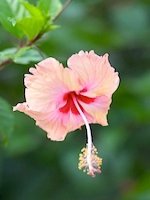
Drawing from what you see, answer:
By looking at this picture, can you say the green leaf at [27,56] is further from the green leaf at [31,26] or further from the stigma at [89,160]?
the stigma at [89,160]

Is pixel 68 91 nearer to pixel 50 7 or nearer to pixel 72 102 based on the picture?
pixel 72 102

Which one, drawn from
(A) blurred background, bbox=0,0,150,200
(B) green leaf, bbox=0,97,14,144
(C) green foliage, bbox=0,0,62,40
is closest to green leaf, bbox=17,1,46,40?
(C) green foliage, bbox=0,0,62,40

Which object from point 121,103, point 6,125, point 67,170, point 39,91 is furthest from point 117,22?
point 39,91

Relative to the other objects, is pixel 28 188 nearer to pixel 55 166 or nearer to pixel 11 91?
pixel 55 166

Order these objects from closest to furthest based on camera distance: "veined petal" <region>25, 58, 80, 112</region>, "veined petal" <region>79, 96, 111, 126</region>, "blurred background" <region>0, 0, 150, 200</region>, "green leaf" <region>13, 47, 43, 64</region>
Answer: "veined petal" <region>25, 58, 80, 112</region>, "veined petal" <region>79, 96, 111, 126</region>, "green leaf" <region>13, 47, 43, 64</region>, "blurred background" <region>0, 0, 150, 200</region>

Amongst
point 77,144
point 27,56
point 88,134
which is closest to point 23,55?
point 27,56

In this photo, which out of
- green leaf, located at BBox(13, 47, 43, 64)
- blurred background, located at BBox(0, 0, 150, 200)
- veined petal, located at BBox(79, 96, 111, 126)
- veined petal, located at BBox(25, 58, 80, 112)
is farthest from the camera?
blurred background, located at BBox(0, 0, 150, 200)

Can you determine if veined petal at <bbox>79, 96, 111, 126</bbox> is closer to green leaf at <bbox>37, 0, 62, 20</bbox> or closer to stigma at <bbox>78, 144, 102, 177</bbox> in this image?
stigma at <bbox>78, 144, 102, 177</bbox>
